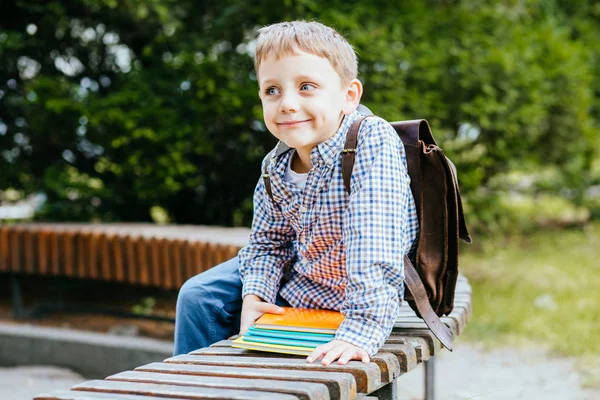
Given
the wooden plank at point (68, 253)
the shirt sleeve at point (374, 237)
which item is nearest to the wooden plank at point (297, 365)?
the shirt sleeve at point (374, 237)

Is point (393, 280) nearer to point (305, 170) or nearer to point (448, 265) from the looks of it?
point (448, 265)

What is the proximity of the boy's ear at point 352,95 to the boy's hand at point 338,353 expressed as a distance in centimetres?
80

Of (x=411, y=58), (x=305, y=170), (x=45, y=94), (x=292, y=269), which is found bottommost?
(x=292, y=269)

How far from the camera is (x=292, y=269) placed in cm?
261

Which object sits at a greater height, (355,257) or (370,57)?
(370,57)

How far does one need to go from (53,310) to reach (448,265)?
447cm

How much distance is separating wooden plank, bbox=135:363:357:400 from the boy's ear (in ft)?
3.08

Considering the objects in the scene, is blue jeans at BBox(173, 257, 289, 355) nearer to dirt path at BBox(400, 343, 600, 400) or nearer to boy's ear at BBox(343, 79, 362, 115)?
boy's ear at BBox(343, 79, 362, 115)

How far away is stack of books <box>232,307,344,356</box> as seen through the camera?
2047mm

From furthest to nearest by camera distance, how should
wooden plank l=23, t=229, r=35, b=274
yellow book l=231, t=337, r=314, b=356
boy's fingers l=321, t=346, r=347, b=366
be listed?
1. wooden plank l=23, t=229, r=35, b=274
2. yellow book l=231, t=337, r=314, b=356
3. boy's fingers l=321, t=346, r=347, b=366

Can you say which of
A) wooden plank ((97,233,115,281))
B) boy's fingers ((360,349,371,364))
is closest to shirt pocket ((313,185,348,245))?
boy's fingers ((360,349,371,364))

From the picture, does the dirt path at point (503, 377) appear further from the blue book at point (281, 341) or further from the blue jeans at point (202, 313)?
the blue book at point (281, 341)

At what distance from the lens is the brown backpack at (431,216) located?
91.8 inches

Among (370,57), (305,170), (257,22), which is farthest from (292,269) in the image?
(257,22)
